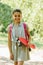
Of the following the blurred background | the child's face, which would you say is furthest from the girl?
the blurred background

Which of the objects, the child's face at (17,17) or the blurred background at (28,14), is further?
the blurred background at (28,14)

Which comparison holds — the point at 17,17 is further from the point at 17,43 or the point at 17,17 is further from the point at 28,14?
the point at 28,14

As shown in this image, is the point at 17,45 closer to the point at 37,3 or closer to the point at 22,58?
the point at 22,58

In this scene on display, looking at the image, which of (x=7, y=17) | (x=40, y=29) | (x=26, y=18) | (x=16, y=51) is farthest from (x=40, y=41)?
(x=16, y=51)

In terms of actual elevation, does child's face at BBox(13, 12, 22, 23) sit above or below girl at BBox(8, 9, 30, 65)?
above

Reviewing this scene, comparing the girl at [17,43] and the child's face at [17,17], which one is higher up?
the child's face at [17,17]

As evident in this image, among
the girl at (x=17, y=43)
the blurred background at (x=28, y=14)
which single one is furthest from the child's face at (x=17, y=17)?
the blurred background at (x=28, y=14)

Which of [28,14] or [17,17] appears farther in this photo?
[28,14]

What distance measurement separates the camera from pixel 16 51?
1838 mm

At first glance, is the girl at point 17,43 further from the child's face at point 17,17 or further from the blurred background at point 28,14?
the blurred background at point 28,14

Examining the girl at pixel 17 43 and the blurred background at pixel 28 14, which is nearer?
the girl at pixel 17 43

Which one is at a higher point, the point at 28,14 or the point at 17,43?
the point at 28,14

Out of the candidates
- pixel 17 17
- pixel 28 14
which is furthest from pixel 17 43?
pixel 28 14

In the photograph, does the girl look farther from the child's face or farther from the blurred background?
the blurred background
